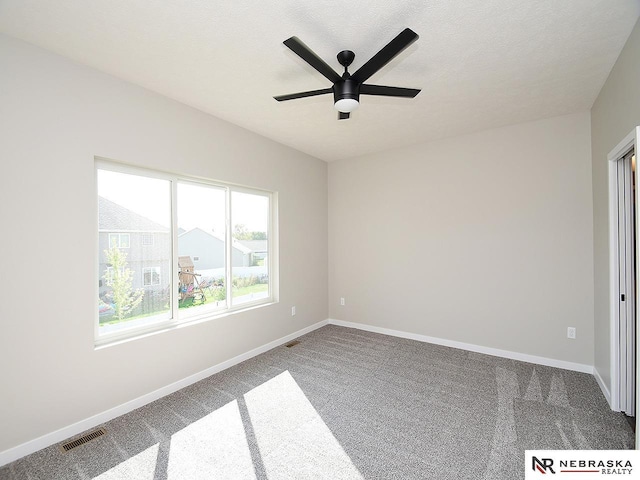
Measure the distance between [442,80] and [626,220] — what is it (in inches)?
74.5

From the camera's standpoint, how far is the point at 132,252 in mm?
2742

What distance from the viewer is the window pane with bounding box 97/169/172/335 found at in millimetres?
2572

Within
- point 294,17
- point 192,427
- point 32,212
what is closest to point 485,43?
point 294,17

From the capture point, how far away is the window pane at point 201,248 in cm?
317

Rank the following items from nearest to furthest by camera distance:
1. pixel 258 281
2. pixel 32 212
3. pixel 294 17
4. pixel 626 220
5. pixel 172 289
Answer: pixel 294 17, pixel 32 212, pixel 626 220, pixel 172 289, pixel 258 281

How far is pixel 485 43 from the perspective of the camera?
213 centimetres

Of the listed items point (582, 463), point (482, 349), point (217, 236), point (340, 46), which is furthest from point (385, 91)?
point (482, 349)

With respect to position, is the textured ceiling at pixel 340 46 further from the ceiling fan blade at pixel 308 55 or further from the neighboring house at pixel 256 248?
the neighboring house at pixel 256 248

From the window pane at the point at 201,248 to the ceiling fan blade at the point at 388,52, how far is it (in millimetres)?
2132

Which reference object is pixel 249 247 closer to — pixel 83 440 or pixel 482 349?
pixel 83 440

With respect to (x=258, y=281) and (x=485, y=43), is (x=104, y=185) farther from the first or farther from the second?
(x=485, y=43)

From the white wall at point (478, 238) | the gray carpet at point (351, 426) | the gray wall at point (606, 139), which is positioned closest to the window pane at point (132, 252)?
the gray carpet at point (351, 426)

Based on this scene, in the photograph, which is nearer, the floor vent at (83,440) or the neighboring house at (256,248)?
the floor vent at (83,440)

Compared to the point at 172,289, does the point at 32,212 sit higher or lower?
higher
